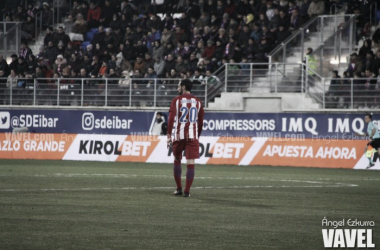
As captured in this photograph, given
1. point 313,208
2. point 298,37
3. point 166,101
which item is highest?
point 298,37

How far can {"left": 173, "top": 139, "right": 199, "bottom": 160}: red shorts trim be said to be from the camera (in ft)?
47.5

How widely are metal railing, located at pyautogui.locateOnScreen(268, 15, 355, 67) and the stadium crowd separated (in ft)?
1.52

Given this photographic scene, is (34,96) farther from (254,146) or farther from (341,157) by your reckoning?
(341,157)

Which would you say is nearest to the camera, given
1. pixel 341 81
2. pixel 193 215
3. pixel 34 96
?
pixel 193 215

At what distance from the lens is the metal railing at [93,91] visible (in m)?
32.1

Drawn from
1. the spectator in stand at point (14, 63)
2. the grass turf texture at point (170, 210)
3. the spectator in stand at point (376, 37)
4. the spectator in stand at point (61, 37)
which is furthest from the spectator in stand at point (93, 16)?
the grass turf texture at point (170, 210)

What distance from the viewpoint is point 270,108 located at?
3084cm

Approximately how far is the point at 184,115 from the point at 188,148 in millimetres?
617

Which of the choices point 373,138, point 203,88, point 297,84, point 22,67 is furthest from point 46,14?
point 373,138

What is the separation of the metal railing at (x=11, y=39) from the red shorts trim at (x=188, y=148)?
995 inches

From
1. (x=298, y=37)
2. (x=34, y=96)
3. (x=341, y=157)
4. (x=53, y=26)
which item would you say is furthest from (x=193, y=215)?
(x=53, y=26)

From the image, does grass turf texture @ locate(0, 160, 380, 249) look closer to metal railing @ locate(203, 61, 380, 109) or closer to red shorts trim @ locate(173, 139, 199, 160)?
red shorts trim @ locate(173, 139, 199, 160)

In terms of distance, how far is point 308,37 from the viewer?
3114 cm

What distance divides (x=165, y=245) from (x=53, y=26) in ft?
105
